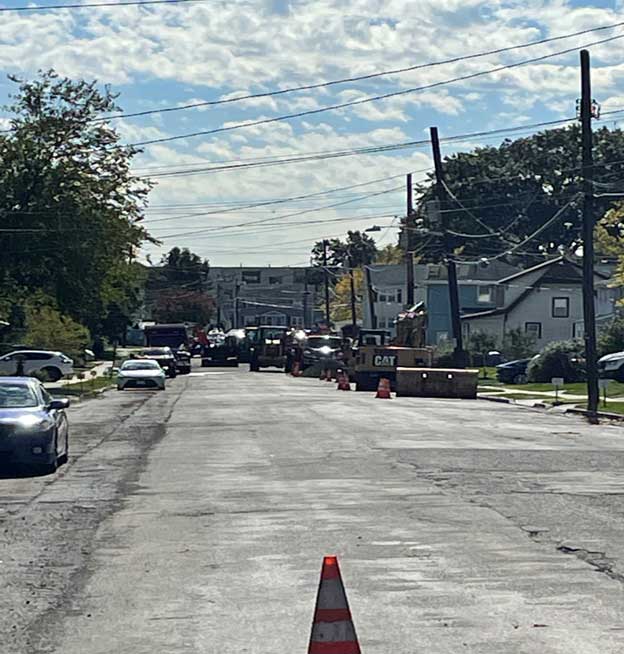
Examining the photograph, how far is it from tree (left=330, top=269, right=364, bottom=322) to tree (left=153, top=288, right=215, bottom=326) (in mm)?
14290

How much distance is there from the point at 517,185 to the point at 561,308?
83.0ft

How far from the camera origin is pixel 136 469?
1878 centimetres

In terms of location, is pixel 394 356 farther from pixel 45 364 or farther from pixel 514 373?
pixel 45 364

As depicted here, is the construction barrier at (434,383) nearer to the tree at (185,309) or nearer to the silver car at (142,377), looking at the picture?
the silver car at (142,377)

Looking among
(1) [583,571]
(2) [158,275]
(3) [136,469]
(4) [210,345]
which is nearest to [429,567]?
(1) [583,571]

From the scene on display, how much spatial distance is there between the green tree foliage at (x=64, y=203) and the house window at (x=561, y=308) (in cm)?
3505

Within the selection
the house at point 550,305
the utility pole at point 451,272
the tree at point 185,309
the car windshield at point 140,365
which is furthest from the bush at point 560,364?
the tree at point 185,309

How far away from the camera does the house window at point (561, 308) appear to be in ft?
266

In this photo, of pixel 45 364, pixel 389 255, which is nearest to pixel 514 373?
pixel 45 364

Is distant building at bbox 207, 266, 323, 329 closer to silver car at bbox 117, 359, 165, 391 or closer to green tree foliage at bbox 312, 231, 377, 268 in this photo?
green tree foliage at bbox 312, 231, 377, 268

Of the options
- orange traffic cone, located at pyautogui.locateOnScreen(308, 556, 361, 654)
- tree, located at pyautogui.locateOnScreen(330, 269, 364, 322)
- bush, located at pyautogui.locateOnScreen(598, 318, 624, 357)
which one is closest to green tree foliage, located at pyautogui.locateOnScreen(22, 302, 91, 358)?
bush, located at pyautogui.locateOnScreen(598, 318, 624, 357)

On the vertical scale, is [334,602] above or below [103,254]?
below

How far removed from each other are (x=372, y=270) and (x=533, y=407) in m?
65.4

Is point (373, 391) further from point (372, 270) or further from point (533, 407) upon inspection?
point (372, 270)
